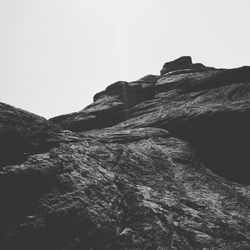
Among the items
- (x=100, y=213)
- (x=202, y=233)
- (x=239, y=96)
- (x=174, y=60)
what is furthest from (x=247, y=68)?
(x=174, y=60)

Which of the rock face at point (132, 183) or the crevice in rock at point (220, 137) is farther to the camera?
the crevice in rock at point (220, 137)

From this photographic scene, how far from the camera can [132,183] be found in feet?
47.9

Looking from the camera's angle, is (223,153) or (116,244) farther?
(223,153)

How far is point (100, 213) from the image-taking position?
11734mm

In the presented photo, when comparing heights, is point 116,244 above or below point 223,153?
below

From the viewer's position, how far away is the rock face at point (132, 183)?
10.8m

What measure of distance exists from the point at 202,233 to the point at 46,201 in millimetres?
6337

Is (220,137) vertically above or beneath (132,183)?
above

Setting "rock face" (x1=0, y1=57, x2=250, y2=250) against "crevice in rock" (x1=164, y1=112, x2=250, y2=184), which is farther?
"crevice in rock" (x1=164, y1=112, x2=250, y2=184)

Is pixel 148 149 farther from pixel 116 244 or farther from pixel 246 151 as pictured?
pixel 116 244

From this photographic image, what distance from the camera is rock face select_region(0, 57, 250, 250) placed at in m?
10.8

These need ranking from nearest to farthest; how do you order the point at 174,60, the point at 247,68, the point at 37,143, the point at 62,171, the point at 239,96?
the point at 62,171 → the point at 37,143 → the point at 239,96 → the point at 247,68 → the point at 174,60

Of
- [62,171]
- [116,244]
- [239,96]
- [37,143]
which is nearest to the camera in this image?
[116,244]

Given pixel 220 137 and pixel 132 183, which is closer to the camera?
pixel 132 183
